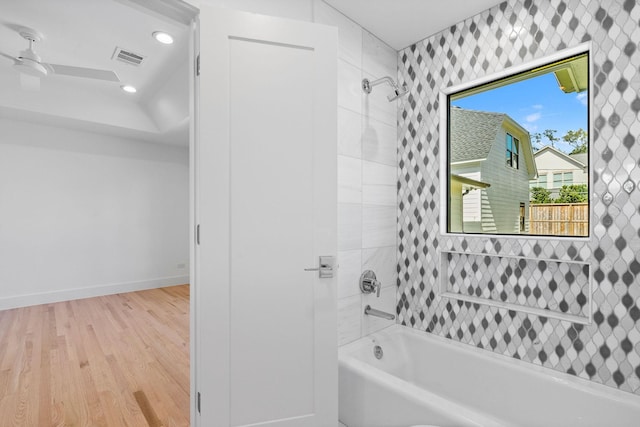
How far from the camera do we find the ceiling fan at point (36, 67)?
8.96 feet

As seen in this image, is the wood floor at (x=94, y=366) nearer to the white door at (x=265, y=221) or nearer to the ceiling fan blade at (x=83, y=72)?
the white door at (x=265, y=221)

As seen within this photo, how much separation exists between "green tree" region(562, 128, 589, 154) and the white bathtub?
1.28 m

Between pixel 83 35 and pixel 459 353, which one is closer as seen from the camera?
pixel 459 353

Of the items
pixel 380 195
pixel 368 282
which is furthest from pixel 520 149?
pixel 368 282

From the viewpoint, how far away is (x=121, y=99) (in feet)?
14.6

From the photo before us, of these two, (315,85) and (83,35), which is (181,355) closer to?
(315,85)

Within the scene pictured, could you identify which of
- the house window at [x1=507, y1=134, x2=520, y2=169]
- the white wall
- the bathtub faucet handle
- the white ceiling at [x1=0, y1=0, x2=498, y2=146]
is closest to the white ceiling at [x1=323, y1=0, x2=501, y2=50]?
the white ceiling at [x1=0, y1=0, x2=498, y2=146]

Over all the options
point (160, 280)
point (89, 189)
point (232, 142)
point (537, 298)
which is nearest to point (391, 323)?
point (537, 298)

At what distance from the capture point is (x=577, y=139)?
6.17 ft

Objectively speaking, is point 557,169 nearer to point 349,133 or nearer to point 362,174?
point 362,174

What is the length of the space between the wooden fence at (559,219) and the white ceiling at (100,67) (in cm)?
244

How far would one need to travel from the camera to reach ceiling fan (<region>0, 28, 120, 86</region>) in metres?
2.73

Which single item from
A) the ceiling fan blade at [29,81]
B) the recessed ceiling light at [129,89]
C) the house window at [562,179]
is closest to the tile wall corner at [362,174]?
the house window at [562,179]

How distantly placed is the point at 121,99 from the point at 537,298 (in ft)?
17.1
